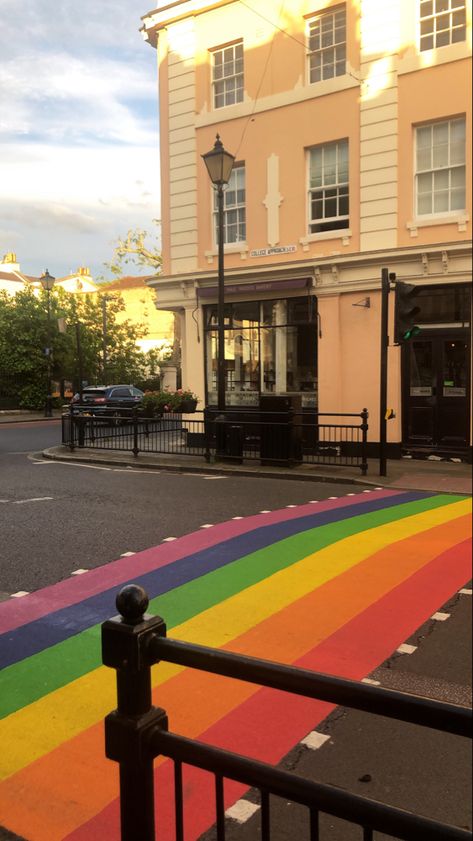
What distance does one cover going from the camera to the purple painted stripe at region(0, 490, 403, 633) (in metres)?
4.59

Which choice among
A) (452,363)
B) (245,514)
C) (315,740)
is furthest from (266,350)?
(452,363)

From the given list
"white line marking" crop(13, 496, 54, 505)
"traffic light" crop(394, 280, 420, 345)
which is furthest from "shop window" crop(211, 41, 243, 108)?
"traffic light" crop(394, 280, 420, 345)

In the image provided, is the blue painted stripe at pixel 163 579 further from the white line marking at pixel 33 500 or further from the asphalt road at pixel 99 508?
the white line marking at pixel 33 500

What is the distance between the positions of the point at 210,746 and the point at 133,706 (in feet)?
0.74

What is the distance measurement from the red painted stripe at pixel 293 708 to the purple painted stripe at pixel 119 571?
193 cm

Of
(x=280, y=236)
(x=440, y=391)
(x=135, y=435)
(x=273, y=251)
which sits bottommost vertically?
(x=135, y=435)

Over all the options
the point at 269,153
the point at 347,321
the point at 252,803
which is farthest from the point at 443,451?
the point at 269,153

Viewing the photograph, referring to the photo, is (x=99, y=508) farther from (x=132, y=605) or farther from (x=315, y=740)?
(x=132, y=605)

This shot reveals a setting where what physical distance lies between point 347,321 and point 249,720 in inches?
410

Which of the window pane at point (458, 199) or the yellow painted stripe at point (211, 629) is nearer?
the window pane at point (458, 199)

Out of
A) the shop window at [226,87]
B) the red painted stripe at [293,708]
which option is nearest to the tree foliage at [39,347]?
the shop window at [226,87]

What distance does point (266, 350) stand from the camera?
14.2m

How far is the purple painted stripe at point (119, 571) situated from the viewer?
15.1ft

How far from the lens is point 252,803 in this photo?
8.20 ft
